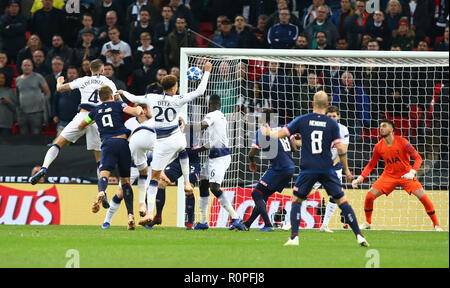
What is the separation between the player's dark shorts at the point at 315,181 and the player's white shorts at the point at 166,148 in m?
3.29

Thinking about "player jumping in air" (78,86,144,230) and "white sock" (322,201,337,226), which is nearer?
"player jumping in air" (78,86,144,230)

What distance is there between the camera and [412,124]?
1814 centimetres

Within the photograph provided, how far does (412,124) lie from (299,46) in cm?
310

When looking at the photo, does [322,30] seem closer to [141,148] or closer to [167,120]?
[141,148]

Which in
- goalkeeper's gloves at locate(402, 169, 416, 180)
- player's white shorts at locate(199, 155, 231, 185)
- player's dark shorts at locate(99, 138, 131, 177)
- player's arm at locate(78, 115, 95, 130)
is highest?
player's arm at locate(78, 115, 95, 130)

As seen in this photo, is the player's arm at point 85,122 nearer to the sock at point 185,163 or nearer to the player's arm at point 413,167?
the sock at point 185,163

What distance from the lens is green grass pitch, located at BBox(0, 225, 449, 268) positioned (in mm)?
9289

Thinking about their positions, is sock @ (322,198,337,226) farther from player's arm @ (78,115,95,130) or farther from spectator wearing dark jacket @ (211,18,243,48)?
spectator wearing dark jacket @ (211,18,243,48)

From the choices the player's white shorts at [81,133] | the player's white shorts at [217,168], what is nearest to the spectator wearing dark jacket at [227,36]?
the player's white shorts at [81,133]

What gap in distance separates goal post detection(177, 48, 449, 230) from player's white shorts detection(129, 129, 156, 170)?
148 centimetres

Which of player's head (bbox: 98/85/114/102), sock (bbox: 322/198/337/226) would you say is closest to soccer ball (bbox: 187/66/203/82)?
player's head (bbox: 98/85/114/102)

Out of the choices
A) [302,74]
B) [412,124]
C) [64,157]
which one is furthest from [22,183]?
[412,124]

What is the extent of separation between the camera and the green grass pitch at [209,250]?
30.5 ft
